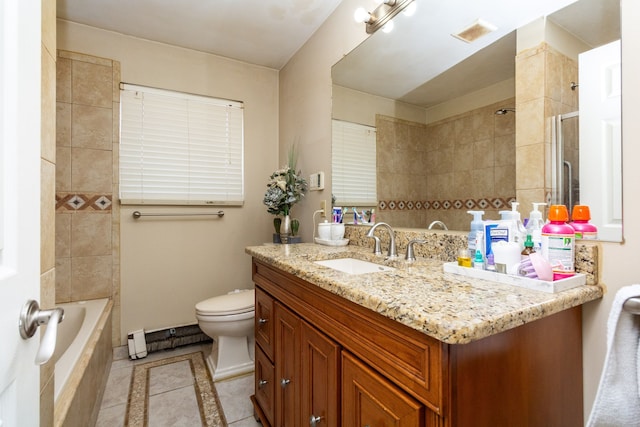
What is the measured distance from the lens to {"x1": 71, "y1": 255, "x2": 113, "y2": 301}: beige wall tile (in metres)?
2.06

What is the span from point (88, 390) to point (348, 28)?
2.30 meters

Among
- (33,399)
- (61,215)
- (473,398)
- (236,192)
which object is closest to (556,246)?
(473,398)

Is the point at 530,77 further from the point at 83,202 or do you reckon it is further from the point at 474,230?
the point at 83,202

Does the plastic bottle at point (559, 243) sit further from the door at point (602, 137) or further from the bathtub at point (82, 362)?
the bathtub at point (82, 362)

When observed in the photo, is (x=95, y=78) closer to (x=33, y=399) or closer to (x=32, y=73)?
(x=32, y=73)

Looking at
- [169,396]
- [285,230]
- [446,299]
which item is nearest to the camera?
[446,299]

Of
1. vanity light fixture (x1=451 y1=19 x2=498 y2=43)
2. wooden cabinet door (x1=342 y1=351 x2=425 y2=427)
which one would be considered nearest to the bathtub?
wooden cabinet door (x1=342 y1=351 x2=425 y2=427)

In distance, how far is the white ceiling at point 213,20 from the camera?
1.85 meters

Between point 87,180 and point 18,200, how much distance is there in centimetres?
195

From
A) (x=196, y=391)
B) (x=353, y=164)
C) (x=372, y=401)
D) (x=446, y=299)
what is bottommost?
(x=196, y=391)

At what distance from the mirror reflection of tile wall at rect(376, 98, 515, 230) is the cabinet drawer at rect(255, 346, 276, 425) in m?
0.89

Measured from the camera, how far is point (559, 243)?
2.56ft

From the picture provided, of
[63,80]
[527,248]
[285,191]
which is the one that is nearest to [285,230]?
[285,191]

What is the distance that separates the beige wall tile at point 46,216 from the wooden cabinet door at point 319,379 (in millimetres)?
730
